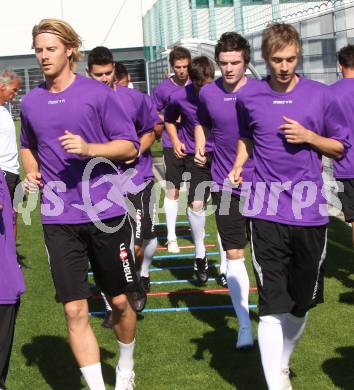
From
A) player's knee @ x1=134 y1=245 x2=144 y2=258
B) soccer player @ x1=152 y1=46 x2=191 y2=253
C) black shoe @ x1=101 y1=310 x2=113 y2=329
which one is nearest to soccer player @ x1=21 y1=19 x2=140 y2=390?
black shoe @ x1=101 y1=310 x2=113 y2=329

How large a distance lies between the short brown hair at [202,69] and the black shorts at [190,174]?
2.39 ft

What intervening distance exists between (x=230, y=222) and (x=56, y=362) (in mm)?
1625

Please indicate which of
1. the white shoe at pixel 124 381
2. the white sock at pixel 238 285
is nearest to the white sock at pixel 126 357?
the white shoe at pixel 124 381

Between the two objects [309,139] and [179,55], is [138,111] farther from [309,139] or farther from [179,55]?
[309,139]

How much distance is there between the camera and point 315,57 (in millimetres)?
11664

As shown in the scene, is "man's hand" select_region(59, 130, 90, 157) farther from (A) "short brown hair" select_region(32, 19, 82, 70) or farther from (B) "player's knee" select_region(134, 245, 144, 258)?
(B) "player's knee" select_region(134, 245, 144, 258)

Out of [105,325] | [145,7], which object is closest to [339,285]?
[105,325]

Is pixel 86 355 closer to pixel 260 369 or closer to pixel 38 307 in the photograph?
pixel 260 369

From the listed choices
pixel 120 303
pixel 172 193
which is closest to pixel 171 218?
pixel 172 193

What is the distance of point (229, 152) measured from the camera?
6.55m

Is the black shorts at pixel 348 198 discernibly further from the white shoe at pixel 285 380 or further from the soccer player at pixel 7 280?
the soccer player at pixel 7 280

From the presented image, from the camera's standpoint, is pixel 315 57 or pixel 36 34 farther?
pixel 315 57

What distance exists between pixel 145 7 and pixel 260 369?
126 feet

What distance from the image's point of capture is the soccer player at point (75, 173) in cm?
481
